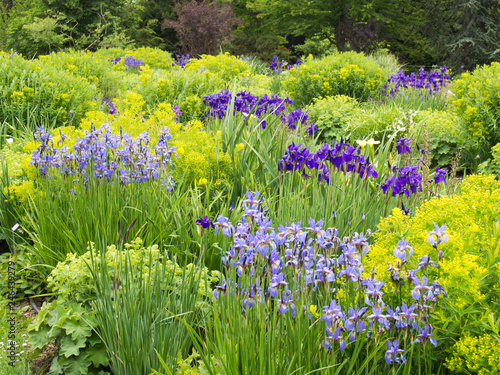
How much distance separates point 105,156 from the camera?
10.2ft

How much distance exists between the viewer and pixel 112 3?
66.5 ft

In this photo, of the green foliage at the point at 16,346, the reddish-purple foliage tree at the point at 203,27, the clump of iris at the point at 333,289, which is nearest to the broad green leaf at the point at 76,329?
the green foliage at the point at 16,346

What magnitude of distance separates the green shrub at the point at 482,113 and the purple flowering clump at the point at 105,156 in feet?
15.3

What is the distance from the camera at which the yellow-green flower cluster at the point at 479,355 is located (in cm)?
155

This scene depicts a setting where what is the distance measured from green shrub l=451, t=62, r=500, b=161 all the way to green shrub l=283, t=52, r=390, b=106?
2329mm

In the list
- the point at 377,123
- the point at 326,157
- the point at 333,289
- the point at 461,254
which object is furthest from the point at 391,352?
the point at 377,123

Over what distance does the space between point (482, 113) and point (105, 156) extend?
5193mm

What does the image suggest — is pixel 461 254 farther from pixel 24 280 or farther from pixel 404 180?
pixel 24 280

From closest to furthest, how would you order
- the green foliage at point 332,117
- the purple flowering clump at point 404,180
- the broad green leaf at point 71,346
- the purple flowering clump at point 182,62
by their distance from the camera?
the broad green leaf at point 71,346 < the purple flowering clump at point 404,180 < the green foliage at point 332,117 < the purple flowering clump at point 182,62

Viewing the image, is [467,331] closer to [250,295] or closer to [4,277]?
[250,295]

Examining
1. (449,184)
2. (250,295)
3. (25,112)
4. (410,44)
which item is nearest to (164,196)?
(250,295)

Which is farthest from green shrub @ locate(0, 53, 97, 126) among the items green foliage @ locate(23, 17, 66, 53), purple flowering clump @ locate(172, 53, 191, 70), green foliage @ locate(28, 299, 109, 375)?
green foliage @ locate(23, 17, 66, 53)

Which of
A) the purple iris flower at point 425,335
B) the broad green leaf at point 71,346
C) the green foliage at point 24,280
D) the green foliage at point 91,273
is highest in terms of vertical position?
the purple iris flower at point 425,335

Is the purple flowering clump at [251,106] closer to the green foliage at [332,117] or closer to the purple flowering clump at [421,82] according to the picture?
the green foliage at [332,117]
